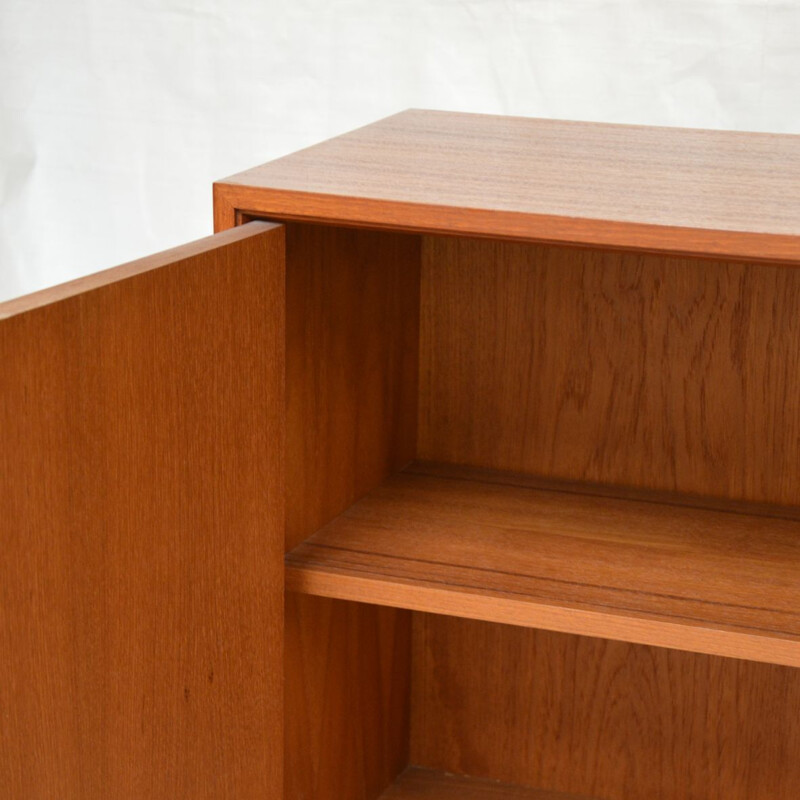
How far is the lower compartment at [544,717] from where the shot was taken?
1.23 m

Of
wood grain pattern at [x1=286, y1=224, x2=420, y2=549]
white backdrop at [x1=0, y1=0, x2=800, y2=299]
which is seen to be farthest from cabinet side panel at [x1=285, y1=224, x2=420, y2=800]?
white backdrop at [x1=0, y1=0, x2=800, y2=299]

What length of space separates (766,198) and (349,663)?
52 centimetres

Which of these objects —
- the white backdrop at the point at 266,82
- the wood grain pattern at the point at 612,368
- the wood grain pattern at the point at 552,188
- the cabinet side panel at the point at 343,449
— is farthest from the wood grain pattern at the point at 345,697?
the white backdrop at the point at 266,82

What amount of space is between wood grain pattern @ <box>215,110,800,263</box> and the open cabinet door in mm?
60

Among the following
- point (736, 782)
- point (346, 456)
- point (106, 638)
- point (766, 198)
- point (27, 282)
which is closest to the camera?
point (106, 638)

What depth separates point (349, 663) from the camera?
1172 millimetres

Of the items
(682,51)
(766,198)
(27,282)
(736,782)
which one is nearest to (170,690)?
(766,198)

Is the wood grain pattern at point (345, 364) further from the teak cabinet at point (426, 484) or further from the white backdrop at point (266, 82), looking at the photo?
the white backdrop at point (266, 82)

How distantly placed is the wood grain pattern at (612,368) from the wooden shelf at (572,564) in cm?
5

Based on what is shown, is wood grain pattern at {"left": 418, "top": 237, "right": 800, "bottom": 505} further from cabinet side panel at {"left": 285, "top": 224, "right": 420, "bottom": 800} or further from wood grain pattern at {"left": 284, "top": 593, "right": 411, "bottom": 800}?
wood grain pattern at {"left": 284, "top": 593, "right": 411, "bottom": 800}

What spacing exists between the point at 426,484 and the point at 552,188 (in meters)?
0.35

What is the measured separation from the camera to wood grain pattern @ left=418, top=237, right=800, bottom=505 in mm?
1149

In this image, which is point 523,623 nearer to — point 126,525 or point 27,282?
point 126,525

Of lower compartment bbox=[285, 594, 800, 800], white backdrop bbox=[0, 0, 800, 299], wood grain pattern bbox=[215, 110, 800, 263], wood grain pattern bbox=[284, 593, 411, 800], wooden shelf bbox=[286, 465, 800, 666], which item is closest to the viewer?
wood grain pattern bbox=[215, 110, 800, 263]
